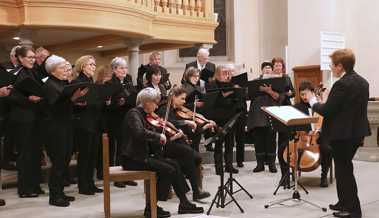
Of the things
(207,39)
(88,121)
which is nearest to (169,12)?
(207,39)

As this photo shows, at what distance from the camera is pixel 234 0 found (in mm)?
14055

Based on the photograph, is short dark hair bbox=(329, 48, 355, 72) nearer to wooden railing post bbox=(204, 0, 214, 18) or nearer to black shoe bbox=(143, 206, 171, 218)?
black shoe bbox=(143, 206, 171, 218)

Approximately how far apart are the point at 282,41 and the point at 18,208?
1006cm

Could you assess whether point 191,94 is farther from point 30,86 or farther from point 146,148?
point 30,86

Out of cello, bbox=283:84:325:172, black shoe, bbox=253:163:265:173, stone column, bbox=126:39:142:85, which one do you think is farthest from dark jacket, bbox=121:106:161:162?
stone column, bbox=126:39:142:85

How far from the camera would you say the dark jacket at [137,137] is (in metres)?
5.16

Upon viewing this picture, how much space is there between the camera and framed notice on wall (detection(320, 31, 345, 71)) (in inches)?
459

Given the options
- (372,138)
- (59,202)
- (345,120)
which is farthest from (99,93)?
(372,138)

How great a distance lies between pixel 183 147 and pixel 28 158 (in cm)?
180

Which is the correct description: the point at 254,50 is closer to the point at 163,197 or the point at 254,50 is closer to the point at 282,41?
the point at 282,41

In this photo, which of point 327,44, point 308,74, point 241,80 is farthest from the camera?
point 308,74

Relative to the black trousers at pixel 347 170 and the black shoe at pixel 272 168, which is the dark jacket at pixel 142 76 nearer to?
the black shoe at pixel 272 168

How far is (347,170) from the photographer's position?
519cm

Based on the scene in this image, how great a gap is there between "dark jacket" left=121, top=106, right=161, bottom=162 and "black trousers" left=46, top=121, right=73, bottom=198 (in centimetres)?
92
